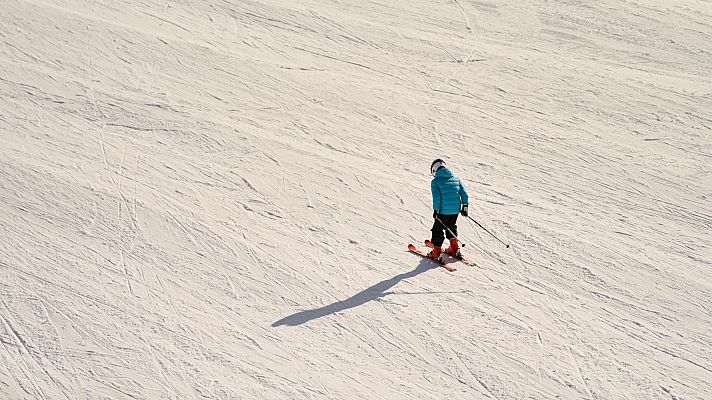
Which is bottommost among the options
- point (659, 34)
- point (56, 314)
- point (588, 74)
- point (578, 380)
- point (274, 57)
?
point (56, 314)

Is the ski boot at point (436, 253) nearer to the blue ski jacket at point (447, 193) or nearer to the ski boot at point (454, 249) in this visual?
the ski boot at point (454, 249)

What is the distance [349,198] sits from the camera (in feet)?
38.1

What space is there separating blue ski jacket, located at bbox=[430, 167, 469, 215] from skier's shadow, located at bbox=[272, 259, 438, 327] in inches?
32.0

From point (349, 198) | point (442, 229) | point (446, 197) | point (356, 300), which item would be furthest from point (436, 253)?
point (349, 198)

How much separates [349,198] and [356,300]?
2.41m

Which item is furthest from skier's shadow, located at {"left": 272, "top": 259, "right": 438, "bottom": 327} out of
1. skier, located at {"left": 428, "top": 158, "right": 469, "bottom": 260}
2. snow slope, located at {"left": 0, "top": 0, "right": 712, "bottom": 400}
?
skier, located at {"left": 428, "top": 158, "right": 469, "bottom": 260}

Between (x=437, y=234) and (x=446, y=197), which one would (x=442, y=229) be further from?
(x=446, y=197)

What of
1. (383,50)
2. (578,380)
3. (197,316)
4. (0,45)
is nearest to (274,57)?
(383,50)

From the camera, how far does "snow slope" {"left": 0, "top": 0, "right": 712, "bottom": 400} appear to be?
28.4ft

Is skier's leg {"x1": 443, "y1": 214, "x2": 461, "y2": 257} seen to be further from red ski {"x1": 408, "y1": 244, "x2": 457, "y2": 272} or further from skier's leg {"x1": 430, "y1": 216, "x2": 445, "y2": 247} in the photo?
red ski {"x1": 408, "y1": 244, "x2": 457, "y2": 272}

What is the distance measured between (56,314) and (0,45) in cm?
802

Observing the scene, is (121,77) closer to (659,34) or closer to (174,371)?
(174,371)

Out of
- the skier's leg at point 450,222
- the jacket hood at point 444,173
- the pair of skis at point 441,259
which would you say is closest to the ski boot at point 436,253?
the pair of skis at point 441,259

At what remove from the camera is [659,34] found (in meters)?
16.5
